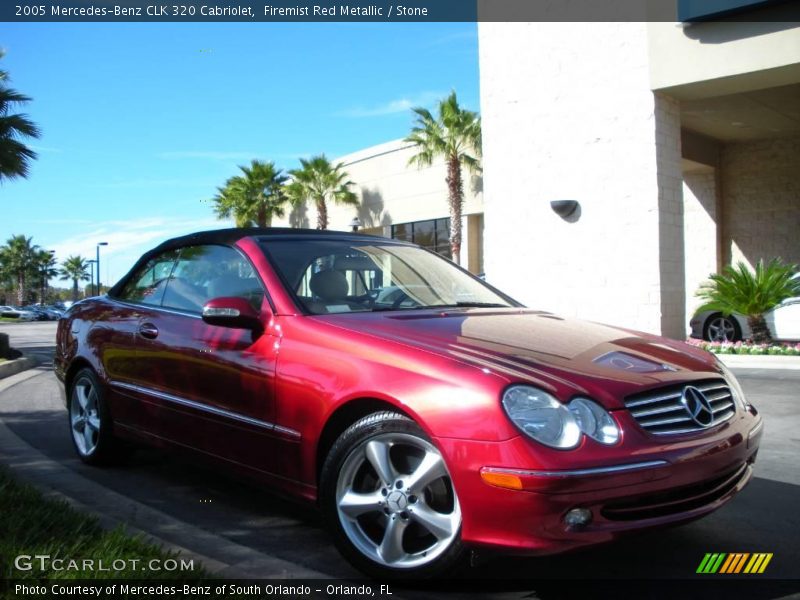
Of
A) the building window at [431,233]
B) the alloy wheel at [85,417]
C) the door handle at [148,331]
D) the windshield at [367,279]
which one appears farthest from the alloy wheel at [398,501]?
the building window at [431,233]

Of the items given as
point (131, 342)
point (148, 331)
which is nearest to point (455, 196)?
point (131, 342)

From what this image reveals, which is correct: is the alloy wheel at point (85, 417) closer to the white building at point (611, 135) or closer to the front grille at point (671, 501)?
the front grille at point (671, 501)

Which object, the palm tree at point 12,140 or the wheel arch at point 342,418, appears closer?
the wheel arch at point 342,418

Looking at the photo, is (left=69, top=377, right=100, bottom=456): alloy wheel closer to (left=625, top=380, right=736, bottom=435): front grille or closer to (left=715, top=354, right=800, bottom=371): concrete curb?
(left=625, top=380, right=736, bottom=435): front grille

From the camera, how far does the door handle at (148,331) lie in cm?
435

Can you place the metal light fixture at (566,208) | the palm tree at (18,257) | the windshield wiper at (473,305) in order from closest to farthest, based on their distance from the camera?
the windshield wiper at (473,305), the metal light fixture at (566,208), the palm tree at (18,257)

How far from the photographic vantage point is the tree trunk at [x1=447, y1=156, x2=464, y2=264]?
95.9 feet

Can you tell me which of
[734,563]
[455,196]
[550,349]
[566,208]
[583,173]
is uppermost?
[455,196]

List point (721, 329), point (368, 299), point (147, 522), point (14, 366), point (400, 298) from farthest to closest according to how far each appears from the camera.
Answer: point (721, 329) → point (14, 366) → point (400, 298) → point (368, 299) → point (147, 522)

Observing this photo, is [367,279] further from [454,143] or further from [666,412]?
[454,143]

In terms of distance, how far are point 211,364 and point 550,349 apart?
67.0 inches

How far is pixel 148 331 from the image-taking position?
4410mm

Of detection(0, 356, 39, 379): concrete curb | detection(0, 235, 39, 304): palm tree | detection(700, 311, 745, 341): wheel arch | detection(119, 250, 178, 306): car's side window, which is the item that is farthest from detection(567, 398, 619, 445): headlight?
detection(0, 235, 39, 304): palm tree
